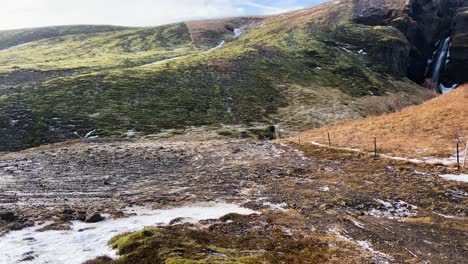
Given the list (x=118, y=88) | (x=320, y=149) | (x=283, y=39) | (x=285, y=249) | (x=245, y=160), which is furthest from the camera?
(x=283, y=39)

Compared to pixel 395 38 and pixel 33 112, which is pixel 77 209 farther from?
pixel 395 38

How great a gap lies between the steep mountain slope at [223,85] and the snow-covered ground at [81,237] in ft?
140

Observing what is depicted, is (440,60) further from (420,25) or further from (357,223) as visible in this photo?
(357,223)

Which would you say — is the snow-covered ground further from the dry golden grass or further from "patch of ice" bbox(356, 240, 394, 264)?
the dry golden grass

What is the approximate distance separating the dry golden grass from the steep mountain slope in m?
23.5

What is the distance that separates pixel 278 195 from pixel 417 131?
2519 cm

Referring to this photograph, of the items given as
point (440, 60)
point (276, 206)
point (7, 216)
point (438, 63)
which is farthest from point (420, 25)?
point (7, 216)

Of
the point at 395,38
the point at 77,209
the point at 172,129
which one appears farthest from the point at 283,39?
the point at 77,209

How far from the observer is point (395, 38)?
14788 centimetres

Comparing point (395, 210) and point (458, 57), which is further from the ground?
point (395, 210)

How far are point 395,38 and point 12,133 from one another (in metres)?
133

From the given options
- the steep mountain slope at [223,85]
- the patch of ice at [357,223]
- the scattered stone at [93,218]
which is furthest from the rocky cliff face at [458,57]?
the scattered stone at [93,218]

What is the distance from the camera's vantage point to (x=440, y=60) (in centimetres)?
14625

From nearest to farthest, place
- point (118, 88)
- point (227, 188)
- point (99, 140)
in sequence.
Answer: point (227, 188) < point (99, 140) < point (118, 88)
